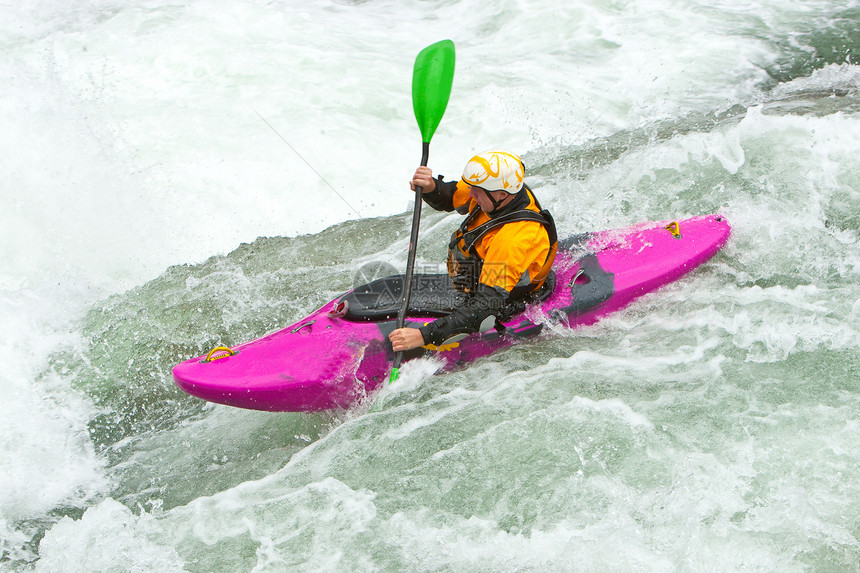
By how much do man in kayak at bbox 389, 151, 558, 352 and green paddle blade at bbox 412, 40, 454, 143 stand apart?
3.38 ft

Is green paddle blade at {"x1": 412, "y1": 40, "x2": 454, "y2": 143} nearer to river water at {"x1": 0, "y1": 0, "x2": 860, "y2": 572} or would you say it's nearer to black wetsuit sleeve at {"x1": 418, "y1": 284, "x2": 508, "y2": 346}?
river water at {"x1": 0, "y1": 0, "x2": 860, "y2": 572}

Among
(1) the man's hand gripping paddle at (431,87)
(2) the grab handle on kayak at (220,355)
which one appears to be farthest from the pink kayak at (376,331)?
(1) the man's hand gripping paddle at (431,87)

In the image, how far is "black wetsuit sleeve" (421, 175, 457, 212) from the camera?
12.5 feet

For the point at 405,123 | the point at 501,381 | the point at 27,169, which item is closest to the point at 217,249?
the point at 27,169

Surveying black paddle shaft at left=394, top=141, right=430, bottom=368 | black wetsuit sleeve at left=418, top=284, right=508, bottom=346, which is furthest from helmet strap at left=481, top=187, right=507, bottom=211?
black paddle shaft at left=394, top=141, right=430, bottom=368

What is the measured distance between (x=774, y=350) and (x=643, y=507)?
4.65 feet

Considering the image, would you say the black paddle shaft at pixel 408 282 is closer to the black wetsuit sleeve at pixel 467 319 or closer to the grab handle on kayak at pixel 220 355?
the black wetsuit sleeve at pixel 467 319

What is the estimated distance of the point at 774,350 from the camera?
12.1 ft

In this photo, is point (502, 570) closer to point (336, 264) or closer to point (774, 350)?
point (774, 350)

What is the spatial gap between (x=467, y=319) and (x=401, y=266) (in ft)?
6.37

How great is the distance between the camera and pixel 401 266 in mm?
5105

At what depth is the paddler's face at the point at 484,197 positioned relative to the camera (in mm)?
3207

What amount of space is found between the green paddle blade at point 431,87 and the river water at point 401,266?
1.29 meters

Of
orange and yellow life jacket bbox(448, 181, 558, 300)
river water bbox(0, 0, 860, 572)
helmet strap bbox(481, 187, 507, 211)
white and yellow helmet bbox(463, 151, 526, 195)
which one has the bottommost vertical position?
river water bbox(0, 0, 860, 572)
